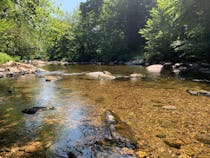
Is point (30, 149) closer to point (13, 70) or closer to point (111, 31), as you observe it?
point (13, 70)

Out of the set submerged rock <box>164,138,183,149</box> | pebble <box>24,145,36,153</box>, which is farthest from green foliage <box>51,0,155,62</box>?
pebble <box>24,145,36,153</box>

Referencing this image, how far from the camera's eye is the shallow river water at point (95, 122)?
297 inches

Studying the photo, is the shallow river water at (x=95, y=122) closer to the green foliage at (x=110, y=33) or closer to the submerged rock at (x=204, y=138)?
the submerged rock at (x=204, y=138)

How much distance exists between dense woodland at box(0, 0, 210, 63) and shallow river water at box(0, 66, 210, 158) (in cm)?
389

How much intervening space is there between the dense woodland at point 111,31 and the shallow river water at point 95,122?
3.89 metres

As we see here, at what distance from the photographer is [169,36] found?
125 ft

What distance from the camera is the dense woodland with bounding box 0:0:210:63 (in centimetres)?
1295

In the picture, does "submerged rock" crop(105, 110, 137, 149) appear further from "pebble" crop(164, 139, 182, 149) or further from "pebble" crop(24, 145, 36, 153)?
"pebble" crop(24, 145, 36, 153)

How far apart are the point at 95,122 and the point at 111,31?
50787 mm

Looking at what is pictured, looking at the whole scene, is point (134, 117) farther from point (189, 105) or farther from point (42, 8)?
point (42, 8)

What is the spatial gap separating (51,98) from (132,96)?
181 inches

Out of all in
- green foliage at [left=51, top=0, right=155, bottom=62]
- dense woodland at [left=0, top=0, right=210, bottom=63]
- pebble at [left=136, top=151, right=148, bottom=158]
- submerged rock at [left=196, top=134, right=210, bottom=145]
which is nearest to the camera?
pebble at [left=136, top=151, right=148, bottom=158]

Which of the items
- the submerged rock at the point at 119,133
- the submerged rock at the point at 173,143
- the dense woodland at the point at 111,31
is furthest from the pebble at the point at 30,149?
the dense woodland at the point at 111,31

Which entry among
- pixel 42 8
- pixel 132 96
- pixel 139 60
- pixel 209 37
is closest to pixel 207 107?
pixel 132 96
